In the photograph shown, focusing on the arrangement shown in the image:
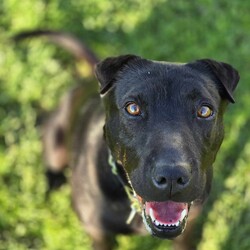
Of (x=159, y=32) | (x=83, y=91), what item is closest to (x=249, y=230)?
(x=83, y=91)

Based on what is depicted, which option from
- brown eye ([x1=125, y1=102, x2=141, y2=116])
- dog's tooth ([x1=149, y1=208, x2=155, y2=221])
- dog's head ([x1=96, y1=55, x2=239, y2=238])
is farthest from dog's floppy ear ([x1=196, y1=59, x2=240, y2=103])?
dog's tooth ([x1=149, y1=208, x2=155, y2=221])

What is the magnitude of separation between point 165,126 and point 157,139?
101 mm

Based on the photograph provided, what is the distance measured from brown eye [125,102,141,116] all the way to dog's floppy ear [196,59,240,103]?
62 centimetres

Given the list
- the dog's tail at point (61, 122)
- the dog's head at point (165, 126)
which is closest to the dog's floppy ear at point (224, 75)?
the dog's head at point (165, 126)

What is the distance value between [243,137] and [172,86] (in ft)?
7.68

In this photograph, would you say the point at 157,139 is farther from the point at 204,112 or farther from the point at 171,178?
the point at 204,112

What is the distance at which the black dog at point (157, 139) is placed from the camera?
3.19 meters

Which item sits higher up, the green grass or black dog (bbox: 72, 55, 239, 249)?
black dog (bbox: 72, 55, 239, 249)

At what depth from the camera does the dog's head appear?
3.17 metres

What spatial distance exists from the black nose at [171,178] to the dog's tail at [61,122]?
2.03 m

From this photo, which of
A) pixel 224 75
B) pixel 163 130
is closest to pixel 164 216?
pixel 163 130

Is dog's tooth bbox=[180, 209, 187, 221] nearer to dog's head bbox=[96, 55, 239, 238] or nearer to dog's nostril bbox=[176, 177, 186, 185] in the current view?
dog's head bbox=[96, 55, 239, 238]

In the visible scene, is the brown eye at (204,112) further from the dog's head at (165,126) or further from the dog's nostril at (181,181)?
the dog's nostril at (181,181)

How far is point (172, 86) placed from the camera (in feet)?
11.3
